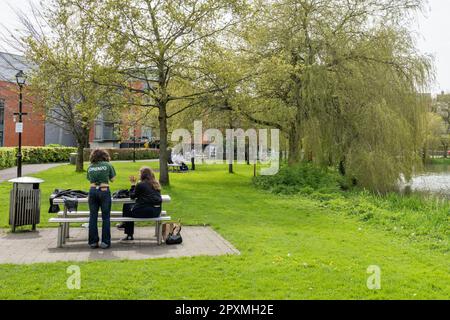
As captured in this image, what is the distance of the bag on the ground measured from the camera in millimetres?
7859

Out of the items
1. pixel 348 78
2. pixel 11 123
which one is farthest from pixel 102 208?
pixel 11 123

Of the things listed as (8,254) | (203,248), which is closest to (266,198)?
(203,248)

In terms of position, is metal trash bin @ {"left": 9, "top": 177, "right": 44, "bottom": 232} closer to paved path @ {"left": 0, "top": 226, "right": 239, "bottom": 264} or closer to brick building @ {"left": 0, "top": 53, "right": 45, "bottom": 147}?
paved path @ {"left": 0, "top": 226, "right": 239, "bottom": 264}

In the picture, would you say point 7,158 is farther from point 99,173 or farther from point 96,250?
point 96,250

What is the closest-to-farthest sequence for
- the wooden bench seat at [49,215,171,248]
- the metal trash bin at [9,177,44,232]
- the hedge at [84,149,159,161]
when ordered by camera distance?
the wooden bench seat at [49,215,171,248], the metal trash bin at [9,177,44,232], the hedge at [84,149,159,161]

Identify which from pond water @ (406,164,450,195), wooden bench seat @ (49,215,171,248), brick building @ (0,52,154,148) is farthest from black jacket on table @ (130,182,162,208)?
brick building @ (0,52,154,148)

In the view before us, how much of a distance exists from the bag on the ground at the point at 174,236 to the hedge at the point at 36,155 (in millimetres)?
22503

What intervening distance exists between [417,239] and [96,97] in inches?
500

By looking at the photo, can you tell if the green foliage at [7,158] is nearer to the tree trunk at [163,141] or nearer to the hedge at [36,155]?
the hedge at [36,155]

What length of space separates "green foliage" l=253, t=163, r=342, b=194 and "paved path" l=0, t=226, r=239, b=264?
922cm

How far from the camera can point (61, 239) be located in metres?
7.60

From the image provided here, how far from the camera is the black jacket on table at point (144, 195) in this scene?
7871mm

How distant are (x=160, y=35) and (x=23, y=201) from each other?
10558 millimetres

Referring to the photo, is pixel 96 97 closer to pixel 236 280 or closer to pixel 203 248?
pixel 203 248
